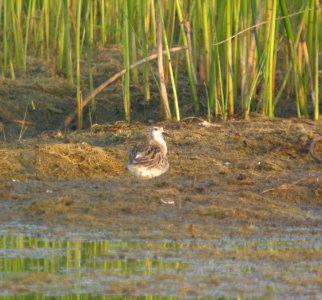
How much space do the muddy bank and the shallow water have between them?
290 mm

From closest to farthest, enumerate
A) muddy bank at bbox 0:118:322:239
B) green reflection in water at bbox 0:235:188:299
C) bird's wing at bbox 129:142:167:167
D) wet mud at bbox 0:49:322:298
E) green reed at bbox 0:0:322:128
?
green reflection in water at bbox 0:235:188:299 < wet mud at bbox 0:49:322:298 < muddy bank at bbox 0:118:322:239 < bird's wing at bbox 129:142:167:167 < green reed at bbox 0:0:322:128

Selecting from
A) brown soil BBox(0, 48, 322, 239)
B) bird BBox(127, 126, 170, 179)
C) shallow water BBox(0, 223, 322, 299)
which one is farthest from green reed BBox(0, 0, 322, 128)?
shallow water BBox(0, 223, 322, 299)

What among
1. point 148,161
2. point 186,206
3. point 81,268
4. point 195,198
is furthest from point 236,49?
point 81,268

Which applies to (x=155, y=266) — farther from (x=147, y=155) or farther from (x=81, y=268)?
(x=147, y=155)

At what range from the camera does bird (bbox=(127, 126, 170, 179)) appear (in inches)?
324

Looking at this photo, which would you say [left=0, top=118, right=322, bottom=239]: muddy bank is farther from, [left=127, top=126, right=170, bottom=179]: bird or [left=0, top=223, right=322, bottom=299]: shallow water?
[left=0, top=223, right=322, bottom=299]: shallow water

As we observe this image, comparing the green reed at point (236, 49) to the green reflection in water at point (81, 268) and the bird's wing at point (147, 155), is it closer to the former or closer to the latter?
the bird's wing at point (147, 155)

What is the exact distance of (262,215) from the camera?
716cm

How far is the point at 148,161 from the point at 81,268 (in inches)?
105

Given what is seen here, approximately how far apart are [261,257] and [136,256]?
707mm

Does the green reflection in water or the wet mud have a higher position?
the green reflection in water

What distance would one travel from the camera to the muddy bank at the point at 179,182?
7.01m

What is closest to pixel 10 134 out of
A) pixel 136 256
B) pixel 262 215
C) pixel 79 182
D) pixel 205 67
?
pixel 205 67

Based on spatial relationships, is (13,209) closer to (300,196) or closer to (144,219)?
(144,219)
